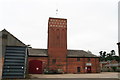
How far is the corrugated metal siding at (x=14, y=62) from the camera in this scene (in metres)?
20.2

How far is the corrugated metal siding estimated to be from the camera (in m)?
20.2

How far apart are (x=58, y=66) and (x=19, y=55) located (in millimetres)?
20390

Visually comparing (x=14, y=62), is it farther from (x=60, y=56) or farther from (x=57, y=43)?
(x=57, y=43)

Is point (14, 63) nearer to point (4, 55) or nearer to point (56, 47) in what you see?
point (4, 55)

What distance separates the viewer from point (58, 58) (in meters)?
40.7

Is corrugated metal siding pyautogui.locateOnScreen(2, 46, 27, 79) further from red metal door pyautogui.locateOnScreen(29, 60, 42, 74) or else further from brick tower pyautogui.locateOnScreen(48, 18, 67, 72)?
brick tower pyautogui.locateOnScreen(48, 18, 67, 72)

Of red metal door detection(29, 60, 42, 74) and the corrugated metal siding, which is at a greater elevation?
the corrugated metal siding

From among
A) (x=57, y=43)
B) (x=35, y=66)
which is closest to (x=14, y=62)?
(x=35, y=66)

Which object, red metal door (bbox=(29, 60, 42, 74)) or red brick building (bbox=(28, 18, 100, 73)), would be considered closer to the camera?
red metal door (bbox=(29, 60, 42, 74))

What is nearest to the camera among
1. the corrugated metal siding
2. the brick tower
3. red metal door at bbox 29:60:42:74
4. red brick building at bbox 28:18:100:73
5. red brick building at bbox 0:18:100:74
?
the corrugated metal siding

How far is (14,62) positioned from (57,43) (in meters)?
21.3

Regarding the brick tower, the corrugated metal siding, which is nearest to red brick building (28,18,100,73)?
the brick tower

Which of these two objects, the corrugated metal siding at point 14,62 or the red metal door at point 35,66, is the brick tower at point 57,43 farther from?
the corrugated metal siding at point 14,62

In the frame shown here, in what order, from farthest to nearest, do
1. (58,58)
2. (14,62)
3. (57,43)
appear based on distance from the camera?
(57,43) → (58,58) → (14,62)
